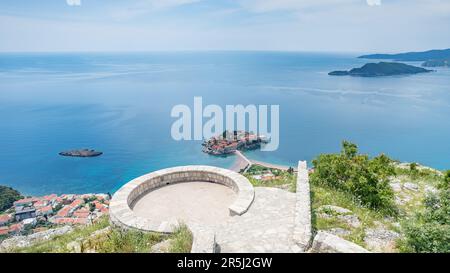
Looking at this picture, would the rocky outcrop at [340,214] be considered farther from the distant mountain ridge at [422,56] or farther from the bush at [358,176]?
the distant mountain ridge at [422,56]

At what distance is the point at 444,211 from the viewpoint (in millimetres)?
6117

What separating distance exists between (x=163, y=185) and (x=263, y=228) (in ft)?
14.3

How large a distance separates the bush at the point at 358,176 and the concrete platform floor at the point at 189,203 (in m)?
3.81

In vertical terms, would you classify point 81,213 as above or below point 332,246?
below

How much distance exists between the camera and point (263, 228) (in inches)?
254

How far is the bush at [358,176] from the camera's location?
8.85 meters

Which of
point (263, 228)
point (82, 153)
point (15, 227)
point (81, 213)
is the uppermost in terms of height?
point (263, 228)

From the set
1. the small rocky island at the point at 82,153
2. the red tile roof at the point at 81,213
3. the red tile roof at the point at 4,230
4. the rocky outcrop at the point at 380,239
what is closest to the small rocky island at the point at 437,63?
the small rocky island at the point at 82,153

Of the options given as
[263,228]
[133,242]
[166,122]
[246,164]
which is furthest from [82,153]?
[263,228]

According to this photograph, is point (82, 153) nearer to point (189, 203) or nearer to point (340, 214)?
point (189, 203)

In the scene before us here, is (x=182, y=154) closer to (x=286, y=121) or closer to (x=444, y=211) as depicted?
(x=286, y=121)

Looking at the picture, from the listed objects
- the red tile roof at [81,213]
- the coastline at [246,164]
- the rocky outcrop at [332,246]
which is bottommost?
the coastline at [246,164]
